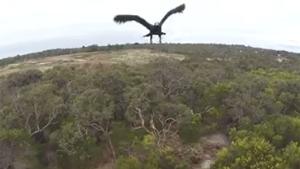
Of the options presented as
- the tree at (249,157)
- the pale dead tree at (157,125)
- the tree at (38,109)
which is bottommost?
the tree at (249,157)

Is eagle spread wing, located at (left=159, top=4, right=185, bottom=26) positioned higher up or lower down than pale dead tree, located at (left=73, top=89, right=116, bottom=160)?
higher up

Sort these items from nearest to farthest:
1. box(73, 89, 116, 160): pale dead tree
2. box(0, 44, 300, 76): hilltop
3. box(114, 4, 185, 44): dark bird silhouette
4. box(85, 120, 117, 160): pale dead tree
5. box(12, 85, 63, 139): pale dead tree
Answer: box(73, 89, 116, 160): pale dead tree, box(85, 120, 117, 160): pale dead tree, box(12, 85, 63, 139): pale dead tree, box(0, 44, 300, 76): hilltop, box(114, 4, 185, 44): dark bird silhouette

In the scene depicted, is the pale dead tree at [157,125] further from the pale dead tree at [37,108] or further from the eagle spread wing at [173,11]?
the eagle spread wing at [173,11]

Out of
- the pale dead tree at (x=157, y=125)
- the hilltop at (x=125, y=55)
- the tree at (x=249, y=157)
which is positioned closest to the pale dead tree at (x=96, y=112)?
the pale dead tree at (x=157, y=125)

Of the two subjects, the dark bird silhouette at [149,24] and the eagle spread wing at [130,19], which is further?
the dark bird silhouette at [149,24]

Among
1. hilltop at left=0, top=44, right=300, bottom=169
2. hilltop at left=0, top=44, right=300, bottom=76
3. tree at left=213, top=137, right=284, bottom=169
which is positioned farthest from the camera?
hilltop at left=0, top=44, right=300, bottom=76

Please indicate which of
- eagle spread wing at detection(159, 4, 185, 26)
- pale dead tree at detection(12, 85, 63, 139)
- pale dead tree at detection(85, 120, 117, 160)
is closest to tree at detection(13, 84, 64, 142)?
pale dead tree at detection(12, 85, 63, 139)

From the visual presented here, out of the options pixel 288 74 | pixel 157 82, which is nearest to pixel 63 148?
pixel 157 82

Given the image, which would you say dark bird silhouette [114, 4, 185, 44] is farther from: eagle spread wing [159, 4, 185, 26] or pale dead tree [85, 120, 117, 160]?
pale dead tree [85, 120, 117, 160]

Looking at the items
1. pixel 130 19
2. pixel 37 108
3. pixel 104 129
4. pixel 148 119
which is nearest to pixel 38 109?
pixel 37 108
